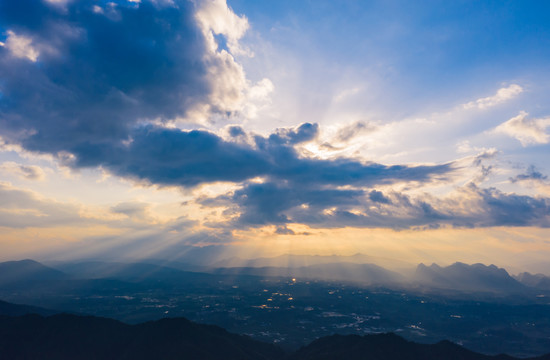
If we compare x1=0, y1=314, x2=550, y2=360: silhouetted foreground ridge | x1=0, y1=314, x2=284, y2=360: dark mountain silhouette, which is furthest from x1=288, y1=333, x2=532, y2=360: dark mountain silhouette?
x1=0, y1=314, x2=284, y2=360: dark mountain silhouette

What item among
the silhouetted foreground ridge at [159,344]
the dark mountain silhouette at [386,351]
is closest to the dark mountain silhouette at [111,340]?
the silhouetted foreground ridge at [159,344]

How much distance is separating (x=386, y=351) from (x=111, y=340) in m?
103

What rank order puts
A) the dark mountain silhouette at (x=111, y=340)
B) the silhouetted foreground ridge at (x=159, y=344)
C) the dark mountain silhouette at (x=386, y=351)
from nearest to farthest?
the dark mountain silhouette at (x=386, y=351) < the silhouetted foreground ridge at (x=159, y=344) < the dark mountain silhouette at (x=111, y=340)

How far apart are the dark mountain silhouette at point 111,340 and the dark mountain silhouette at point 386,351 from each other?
79.0ft

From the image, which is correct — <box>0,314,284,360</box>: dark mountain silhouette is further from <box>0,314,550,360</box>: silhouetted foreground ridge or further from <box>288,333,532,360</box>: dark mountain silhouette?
<box>288,333,532,360</box>: dark mountain silhouette

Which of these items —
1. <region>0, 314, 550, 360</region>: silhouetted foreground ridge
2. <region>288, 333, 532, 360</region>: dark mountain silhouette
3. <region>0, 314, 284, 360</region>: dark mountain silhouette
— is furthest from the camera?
<region>0, 314, 284, 360</region>: dark mountain silhouette

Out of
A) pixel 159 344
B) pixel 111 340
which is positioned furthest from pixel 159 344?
pixel 111 340

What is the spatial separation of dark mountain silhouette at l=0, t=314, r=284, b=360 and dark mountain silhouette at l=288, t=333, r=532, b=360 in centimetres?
2406

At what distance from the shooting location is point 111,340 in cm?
10306

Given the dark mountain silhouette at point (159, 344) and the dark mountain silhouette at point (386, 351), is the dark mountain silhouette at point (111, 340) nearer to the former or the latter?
the dark mountain silhouette at point (159, 344)

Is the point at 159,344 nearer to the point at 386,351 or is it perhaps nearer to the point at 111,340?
the point at 111,340

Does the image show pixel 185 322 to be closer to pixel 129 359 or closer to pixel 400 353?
pixel 129 359

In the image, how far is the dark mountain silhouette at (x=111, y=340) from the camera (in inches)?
3725

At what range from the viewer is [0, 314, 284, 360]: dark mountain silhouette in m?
94.6
